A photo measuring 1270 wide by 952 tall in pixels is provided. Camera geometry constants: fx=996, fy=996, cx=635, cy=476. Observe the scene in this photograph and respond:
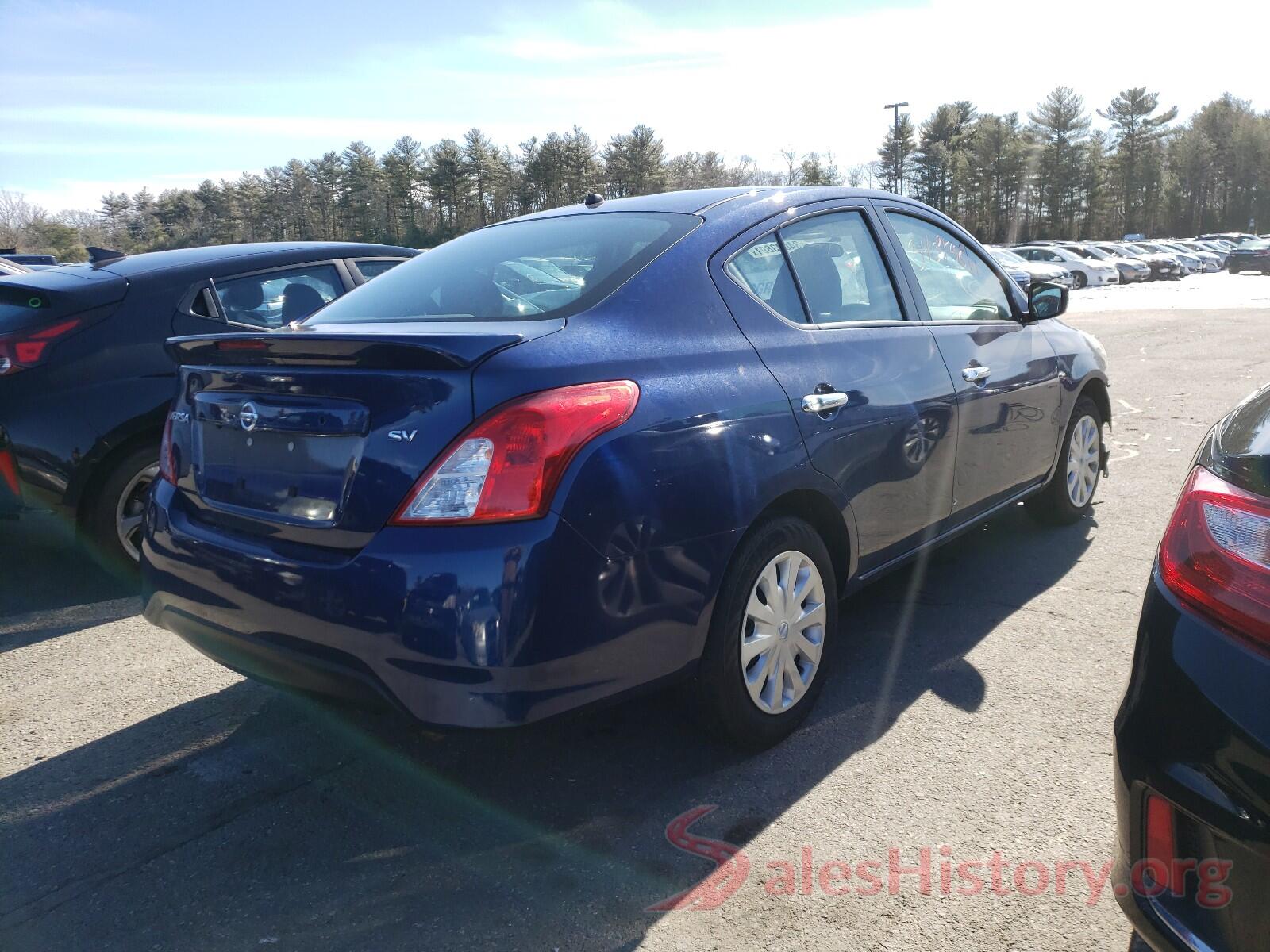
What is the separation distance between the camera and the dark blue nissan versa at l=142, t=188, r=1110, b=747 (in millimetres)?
2277

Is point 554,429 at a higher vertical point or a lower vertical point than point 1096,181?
lower

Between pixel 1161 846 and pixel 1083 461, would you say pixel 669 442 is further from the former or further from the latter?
pixel 1083 461

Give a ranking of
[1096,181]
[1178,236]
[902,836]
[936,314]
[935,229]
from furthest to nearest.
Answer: [1178,236] < [1096,181] < [935,229] < [936,314] < [902,836]

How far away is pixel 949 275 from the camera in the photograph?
4238mm

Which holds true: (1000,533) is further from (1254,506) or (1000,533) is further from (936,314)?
(1254,506)

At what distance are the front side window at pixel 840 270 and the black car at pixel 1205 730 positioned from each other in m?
1.68

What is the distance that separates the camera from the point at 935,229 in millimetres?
4297

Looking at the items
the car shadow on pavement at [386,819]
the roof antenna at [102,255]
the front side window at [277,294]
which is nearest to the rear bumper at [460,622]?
the car shadow on pavement at [386,819]

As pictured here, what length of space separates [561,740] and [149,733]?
135 cm

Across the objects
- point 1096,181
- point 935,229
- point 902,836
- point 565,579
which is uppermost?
point 1096,181

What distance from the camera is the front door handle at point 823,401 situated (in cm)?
301

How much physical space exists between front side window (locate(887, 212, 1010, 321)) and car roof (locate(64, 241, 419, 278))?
311 cm

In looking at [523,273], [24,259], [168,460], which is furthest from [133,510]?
[24,259]

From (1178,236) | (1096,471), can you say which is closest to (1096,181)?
(1178,236)
